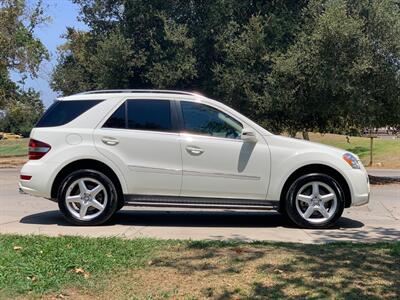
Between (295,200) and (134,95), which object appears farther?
(134,95)

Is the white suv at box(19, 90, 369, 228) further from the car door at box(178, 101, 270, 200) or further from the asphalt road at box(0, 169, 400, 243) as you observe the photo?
the asphalt road at box(0, 169, 400, 243)

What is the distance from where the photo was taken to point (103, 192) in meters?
7.87

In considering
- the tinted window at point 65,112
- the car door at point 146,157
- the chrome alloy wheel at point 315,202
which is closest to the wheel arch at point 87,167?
the car door at point 146,157

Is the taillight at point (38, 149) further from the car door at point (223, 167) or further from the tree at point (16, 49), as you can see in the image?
the tree at point (16, 49)

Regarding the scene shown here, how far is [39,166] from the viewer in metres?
7.89

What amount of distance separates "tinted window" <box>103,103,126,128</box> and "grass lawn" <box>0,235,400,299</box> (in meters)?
2.29

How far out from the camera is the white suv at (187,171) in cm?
786

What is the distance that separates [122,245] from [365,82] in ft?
37.1

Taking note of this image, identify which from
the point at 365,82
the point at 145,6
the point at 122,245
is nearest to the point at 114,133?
the point at 122,245

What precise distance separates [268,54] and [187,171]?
9229 mm

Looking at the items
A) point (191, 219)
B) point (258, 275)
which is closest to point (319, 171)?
point (191, 219)

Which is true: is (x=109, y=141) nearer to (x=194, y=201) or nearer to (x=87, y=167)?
(x=87, y=167)

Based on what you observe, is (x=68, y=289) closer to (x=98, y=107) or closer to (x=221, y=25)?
(x=98, y=107)

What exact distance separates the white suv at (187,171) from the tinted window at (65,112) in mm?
165
